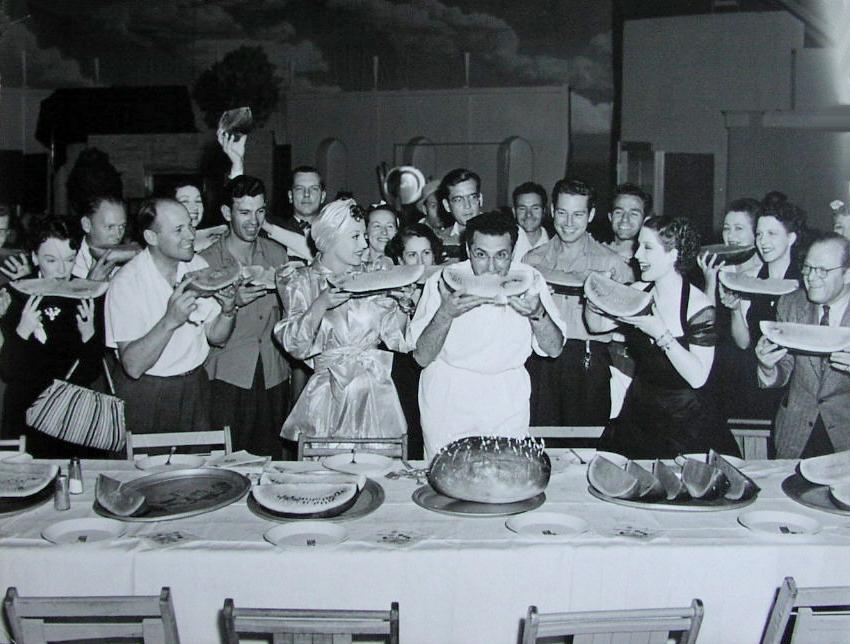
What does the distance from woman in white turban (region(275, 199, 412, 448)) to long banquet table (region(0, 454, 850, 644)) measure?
57.1 inches

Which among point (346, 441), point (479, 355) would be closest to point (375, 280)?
point (479, 355)

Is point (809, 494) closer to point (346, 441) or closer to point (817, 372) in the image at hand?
point (817, 372)

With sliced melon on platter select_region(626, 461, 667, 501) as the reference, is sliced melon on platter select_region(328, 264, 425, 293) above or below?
above

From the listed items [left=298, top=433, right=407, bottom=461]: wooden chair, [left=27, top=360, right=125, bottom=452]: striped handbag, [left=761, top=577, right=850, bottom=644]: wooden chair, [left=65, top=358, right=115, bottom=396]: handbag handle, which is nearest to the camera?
[left=761, top=577, right=850, bottom=644]: wooden chair

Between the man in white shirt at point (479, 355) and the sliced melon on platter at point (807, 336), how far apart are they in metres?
1.25

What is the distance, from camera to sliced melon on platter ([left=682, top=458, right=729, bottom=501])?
9.36 feet

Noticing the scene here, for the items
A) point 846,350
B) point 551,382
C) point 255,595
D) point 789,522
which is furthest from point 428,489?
point 846,350

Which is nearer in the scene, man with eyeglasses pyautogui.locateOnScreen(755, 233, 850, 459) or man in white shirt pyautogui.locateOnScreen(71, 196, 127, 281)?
man with eyeglasses pyautogui.locateOnScreen(755, 233, 850, 459)

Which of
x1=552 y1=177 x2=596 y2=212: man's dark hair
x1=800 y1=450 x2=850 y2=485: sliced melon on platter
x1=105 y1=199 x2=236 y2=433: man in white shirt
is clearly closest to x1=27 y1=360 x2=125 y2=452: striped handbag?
x1=105 y1=199 x2=236 y2=433: man in white shirt

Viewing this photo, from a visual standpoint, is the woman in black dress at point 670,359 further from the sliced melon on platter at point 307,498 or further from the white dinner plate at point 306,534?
the white dinner plate at point 306,534

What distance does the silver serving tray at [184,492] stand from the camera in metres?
2.69

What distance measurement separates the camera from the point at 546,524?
8.61 ft

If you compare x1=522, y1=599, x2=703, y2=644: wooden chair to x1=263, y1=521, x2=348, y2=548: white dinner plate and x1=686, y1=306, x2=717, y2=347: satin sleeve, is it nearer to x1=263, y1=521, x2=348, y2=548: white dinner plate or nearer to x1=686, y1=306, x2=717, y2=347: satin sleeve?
x1=263, y1=521, x2=348, y2=548: white dinner plate

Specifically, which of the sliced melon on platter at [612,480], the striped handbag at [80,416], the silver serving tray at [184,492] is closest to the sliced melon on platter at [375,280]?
the silver serving tray at [184,492]
